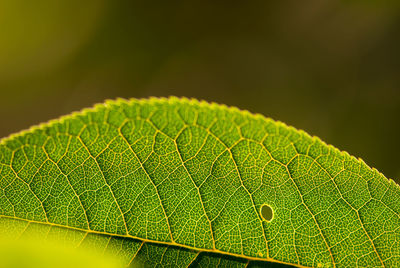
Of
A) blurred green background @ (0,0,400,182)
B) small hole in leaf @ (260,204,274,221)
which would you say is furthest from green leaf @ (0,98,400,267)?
blurred green background @ (0,0,400,182)

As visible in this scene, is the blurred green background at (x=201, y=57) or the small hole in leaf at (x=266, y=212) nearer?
the small hole in leaf at (x=266, y=212)

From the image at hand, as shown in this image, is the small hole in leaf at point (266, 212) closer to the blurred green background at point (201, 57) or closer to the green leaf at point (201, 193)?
the green leaf at point (201, 193)

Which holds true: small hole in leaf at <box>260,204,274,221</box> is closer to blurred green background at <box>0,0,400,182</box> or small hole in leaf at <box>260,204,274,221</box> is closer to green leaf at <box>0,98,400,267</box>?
green leaf at <box>0,98,400,267</box>

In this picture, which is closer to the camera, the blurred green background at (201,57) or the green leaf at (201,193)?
the green leaf at (201,193)

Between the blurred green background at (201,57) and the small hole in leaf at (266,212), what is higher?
the blurred green background at (201,57)

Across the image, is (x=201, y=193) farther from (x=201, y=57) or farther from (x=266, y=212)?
(x=201, y=57)

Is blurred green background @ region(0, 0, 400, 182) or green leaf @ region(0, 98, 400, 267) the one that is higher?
blurred green background @ region(0, 0, 400, 182)

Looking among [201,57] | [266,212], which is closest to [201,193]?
[266,212]

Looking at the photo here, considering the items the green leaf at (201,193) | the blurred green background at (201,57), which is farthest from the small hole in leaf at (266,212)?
the blurred green background at (201,57)
